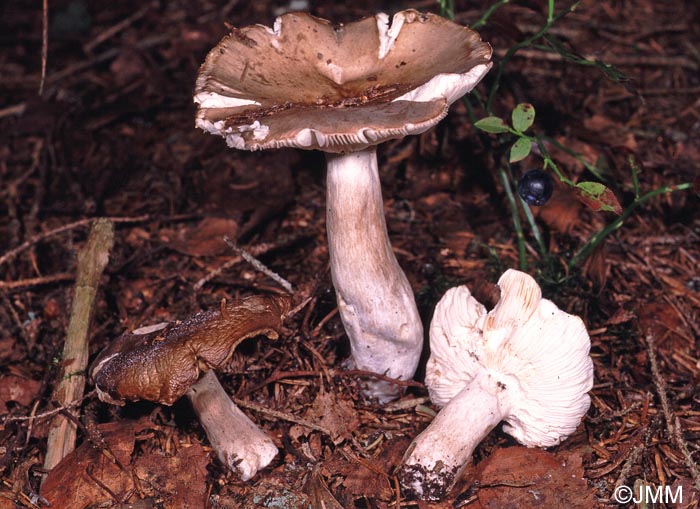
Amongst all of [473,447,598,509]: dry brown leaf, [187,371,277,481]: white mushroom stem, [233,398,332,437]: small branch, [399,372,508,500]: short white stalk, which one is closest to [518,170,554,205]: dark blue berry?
[399,372,508,500]: short white stalk

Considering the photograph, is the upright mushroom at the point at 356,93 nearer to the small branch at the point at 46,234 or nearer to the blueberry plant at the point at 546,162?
the blueberry plant at the point at 546,162

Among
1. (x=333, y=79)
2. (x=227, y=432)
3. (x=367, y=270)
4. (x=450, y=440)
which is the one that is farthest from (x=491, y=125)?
(x=227, y=432)

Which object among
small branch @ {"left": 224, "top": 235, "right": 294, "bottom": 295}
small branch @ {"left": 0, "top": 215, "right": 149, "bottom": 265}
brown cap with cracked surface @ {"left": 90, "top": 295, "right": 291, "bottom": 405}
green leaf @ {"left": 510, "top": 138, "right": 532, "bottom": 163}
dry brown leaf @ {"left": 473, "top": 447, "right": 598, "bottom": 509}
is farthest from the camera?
small branch @ {"left": 0, "top": 215, "right": 149, "bottom": 265}

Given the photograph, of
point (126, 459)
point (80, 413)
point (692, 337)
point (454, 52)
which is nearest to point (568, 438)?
point (692, 337)

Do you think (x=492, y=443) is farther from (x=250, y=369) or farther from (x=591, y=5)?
(x=591, y=5)

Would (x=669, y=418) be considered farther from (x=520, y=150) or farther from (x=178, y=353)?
(x=178, y=353)

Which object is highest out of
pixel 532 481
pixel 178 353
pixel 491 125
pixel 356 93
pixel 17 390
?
pixel 356 93

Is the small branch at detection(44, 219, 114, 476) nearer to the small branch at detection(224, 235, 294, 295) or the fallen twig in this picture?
the small branch at detection(224, 235, 294, 295)
